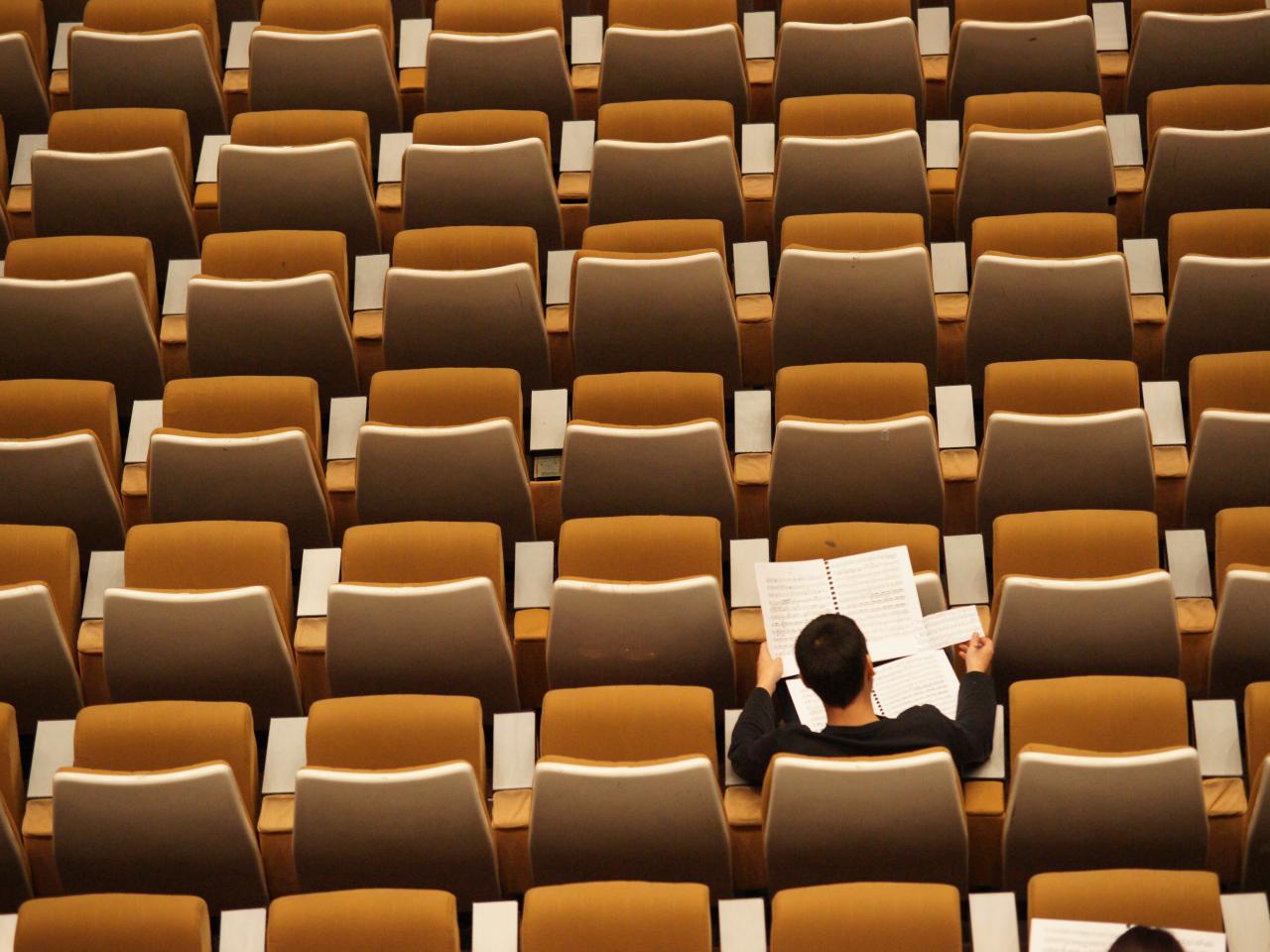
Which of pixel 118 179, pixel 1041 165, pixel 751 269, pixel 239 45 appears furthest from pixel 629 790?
pixel 239 45

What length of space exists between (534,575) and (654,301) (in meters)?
0.26

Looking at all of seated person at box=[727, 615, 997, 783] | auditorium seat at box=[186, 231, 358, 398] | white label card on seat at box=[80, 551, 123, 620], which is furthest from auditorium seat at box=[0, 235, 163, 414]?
seated person at box=[727, 615, 997, 783]

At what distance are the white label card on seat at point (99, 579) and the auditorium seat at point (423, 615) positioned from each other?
199 mm

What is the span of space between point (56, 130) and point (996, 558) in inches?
39.6

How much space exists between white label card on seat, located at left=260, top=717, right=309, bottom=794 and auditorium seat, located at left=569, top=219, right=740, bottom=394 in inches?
16.8

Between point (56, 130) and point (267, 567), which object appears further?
point (56, 130)

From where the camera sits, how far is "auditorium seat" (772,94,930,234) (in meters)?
1.64

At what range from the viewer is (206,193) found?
1.78 metres

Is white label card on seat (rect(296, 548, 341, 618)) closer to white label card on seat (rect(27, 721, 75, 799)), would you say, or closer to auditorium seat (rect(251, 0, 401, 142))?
white label card on seat (rect(27, 721, 75, 799))

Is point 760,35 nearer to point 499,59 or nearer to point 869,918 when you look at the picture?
point 499,59

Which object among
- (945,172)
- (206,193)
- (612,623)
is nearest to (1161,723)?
(612,623)

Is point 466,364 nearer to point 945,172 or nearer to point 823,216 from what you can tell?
point 823,216

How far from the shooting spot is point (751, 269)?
1.65 meters

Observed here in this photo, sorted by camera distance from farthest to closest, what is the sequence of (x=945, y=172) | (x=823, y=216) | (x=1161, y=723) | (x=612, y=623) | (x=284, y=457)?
(x=945, y=172) → (x=823, y=216) → (x=284, y=457) → (x=612, y=623) → (x=1161, y=723)
